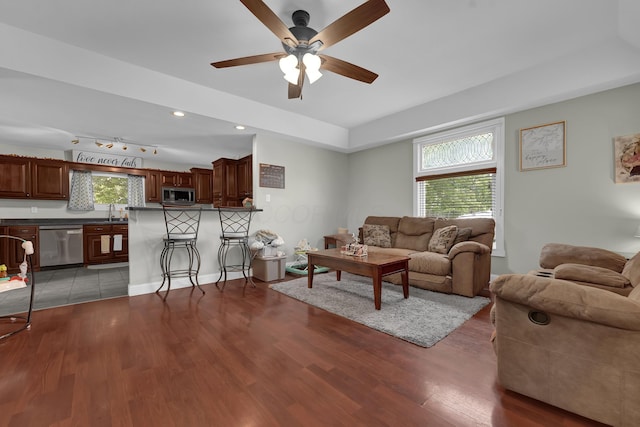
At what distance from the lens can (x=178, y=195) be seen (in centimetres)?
642

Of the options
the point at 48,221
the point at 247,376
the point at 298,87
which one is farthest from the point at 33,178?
the point at 247,376

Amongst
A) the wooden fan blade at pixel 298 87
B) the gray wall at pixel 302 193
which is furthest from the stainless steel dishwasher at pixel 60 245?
the wooden fan blade at pixel 298 87

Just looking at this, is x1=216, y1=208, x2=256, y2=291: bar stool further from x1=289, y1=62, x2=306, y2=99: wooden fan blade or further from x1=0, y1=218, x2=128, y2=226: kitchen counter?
x1=0, y1=218, x2=128, y2=226: kitchen counter

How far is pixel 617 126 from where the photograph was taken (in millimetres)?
2982

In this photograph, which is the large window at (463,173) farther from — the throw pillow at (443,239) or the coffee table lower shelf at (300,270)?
the coffee table lower shelf at (300,270)

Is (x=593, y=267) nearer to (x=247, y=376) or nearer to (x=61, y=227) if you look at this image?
(x=247, y=376)

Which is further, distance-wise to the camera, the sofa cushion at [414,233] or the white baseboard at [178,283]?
the sofa cushion at [414,233]

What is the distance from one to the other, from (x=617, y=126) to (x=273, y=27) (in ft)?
12.4

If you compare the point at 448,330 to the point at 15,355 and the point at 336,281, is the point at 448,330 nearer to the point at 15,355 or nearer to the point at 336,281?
the point at 336,281

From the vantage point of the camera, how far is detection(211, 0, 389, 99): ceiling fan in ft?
5.87

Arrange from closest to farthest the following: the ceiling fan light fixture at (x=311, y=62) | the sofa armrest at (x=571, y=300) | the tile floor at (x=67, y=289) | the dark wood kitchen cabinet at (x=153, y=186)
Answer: the sofa armrest at (x=571, y=300), the ceiling fan light fixture at (x=311, y=62), the tile floor at (x=67, y=289), the dark wood kitchen cabinet at (x=153, y=186)

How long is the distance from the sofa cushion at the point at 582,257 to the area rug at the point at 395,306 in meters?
0.77

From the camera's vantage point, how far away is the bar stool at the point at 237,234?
407 cm

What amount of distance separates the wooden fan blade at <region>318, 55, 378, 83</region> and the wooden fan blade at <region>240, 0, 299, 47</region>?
33 centimetres
